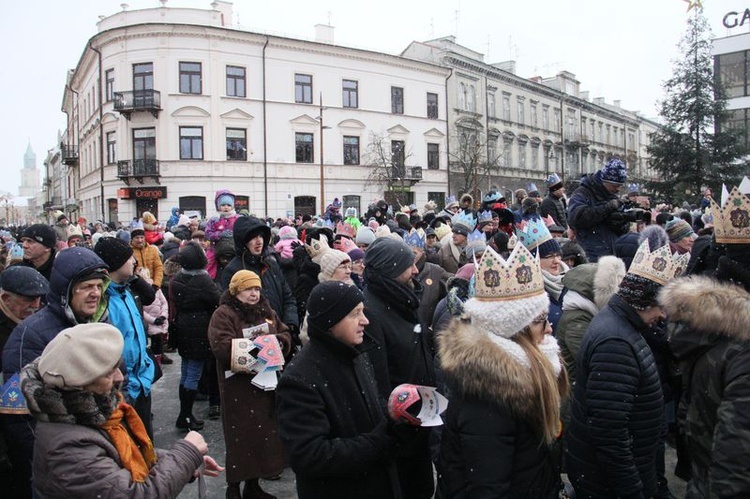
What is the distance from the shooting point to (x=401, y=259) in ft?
12.7

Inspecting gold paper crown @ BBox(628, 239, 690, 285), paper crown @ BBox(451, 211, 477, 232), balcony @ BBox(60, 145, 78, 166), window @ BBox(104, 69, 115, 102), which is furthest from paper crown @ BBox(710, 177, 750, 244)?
balcony @ BBox(60, 145, 78, 166)

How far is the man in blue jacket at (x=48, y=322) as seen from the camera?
3324 millimetres

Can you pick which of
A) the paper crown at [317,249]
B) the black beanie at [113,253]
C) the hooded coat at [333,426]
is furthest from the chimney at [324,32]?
the hooded coat at [333,426]

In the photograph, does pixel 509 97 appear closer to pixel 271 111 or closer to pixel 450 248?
pixel 271 111

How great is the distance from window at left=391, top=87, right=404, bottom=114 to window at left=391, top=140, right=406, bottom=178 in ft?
7.04

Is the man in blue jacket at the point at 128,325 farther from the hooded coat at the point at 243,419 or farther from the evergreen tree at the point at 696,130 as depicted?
the evergreen tree at the point at 696,130

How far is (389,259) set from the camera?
3836mm

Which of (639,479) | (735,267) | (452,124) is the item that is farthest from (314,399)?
(452,124)

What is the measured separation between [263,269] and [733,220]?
4.31m

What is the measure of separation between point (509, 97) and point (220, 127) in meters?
25.4

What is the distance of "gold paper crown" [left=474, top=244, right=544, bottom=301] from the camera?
2592 mm

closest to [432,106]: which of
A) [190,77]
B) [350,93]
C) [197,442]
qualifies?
[350,93]

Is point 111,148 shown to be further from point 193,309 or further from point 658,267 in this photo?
point 658,267

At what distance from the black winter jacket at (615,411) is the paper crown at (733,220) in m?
0.69
